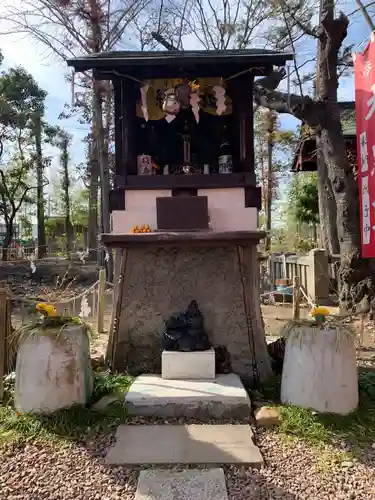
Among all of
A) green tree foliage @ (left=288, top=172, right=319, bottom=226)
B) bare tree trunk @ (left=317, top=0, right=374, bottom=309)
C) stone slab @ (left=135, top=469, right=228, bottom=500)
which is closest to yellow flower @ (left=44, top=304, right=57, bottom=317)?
stone slab @ (left=135, top=469, right=228, bottom=500)

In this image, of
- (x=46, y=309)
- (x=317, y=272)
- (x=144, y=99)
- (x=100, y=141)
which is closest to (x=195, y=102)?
(x=144, y=99)

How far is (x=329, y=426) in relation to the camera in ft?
13.2

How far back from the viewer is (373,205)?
614cm

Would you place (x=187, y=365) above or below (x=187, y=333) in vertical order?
below

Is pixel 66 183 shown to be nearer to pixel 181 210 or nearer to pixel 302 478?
pixel 181 210

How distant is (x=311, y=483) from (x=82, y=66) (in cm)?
493

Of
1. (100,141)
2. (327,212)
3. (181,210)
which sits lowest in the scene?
(181,210)

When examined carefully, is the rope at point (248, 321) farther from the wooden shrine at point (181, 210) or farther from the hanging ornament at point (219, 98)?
the hanging ornament at point (219, 98)

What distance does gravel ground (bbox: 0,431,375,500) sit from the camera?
3107 mm

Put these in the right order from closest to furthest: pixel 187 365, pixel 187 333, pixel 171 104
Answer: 1. pixel 187 365
2. pixel 187 333
3. pixel 171 104

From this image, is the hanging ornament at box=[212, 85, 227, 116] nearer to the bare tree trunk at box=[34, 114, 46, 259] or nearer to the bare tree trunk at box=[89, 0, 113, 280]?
the bare tree trunk at box=[89, 0, 113, 280]

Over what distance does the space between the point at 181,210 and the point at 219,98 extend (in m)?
1.57

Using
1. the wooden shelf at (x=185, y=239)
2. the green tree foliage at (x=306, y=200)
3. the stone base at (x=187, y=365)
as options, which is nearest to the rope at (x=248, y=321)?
the wooden shelf at (x=185, y=239)

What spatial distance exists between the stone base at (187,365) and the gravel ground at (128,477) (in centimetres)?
129
